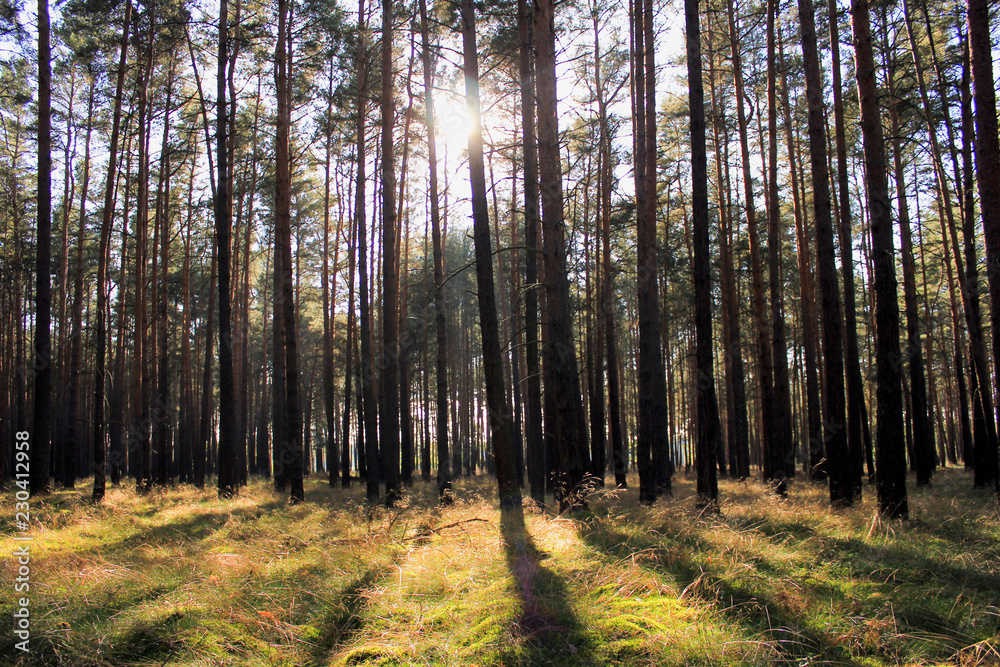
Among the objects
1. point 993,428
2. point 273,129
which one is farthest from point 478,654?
point 273,129

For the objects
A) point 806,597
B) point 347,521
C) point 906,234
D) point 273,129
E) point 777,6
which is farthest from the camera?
point 273,129

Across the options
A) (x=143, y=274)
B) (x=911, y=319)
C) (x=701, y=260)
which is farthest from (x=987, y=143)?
(x=143, y=274)

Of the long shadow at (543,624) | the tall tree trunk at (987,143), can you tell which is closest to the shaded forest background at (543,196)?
the tall tree trunk at (987,143)

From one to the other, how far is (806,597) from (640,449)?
6787 millimetres

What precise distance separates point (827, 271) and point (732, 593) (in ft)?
20.2

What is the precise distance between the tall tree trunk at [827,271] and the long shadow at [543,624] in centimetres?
601

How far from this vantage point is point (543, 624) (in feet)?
11.5

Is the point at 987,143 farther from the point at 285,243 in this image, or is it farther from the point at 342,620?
the point at 285,243

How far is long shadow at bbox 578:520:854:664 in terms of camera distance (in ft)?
10.6

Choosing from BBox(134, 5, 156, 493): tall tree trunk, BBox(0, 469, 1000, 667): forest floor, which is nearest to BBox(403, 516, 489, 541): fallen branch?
BBox(0, 469, 1000, 667): forest floor

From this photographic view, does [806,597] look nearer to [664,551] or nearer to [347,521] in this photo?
[664,551]

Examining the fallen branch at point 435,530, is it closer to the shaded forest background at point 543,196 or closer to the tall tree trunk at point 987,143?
the shaded forest background at point 543,196

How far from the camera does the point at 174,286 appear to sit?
766 inches

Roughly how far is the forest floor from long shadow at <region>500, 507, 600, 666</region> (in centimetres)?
2
